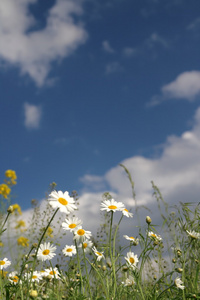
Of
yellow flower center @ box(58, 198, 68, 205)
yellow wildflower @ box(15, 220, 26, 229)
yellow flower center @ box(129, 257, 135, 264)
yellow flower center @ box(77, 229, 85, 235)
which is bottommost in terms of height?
yellow flower center @ box(129, 257, 135, 264)

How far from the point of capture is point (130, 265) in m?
2.24

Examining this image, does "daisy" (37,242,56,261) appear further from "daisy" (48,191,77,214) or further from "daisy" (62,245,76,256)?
"daisy" (48,191,77,214)

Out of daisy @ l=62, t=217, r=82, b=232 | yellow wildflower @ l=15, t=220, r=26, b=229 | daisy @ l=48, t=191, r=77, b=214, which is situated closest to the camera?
daisy @ l=48, t=191, r=77, b=214

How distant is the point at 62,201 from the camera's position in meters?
1.68

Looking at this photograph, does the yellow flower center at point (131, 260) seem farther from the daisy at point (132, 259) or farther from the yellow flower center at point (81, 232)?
the yellow flower center at point (81, 232)

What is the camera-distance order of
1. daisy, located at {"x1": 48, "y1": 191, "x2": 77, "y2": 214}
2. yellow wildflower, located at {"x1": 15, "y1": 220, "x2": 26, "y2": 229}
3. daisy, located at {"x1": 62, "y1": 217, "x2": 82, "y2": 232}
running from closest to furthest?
daisy, located at {"x1": 48, "y1": 191, "x2": 77, "y2": 214} → daisy, located at {"x1": 62, "y1": 217, "x2": 82, "y2": 232} → yellow wildflower, located at {"x1": 15, "y1": 220, "x2": 26, "y2": 229}

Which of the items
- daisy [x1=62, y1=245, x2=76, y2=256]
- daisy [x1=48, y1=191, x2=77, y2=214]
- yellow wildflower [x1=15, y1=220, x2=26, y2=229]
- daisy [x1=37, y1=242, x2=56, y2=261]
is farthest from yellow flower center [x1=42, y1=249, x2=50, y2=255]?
yellow wildflower [x1=15, y1=220, x2=26, y2=229]

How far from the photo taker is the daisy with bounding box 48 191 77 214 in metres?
1.59

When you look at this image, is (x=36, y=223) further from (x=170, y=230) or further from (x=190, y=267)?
(x=190, y=267)

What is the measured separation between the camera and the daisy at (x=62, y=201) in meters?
1.59

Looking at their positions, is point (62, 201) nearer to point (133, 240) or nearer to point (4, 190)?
point (133, 240)

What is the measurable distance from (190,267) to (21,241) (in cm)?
494

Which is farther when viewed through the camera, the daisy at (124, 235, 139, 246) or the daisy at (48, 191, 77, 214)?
the daisy at (124, 235, 139, 246)

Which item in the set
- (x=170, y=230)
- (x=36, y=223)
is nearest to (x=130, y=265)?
(x=170, y=230)
